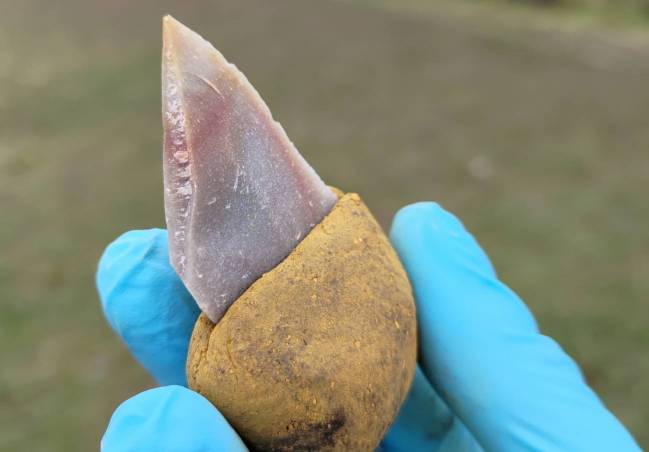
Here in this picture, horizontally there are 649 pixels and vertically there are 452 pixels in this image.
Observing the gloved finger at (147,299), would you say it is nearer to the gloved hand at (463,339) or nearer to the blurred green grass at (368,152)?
the gloved hand at (463,339)

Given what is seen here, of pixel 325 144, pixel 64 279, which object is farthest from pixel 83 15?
pixel 64 279

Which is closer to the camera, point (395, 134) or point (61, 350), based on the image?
point (61, 350)

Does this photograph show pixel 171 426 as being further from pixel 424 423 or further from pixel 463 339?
pixel 424 423

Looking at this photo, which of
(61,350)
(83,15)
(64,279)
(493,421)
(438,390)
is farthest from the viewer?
(83,15)

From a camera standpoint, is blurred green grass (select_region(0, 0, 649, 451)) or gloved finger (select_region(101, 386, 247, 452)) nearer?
gloved finger (select_region(101, 386, 247, 452))

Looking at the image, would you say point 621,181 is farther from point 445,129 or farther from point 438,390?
point 438,390

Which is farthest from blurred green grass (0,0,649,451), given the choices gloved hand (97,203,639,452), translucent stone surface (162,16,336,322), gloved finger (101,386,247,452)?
translucent stone surface (162,16,336,322)

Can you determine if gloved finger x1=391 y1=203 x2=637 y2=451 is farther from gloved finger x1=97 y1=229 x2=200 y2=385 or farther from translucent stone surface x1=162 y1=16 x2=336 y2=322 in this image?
gloved finger x1=97 y1=229 x2=200 y2=385
